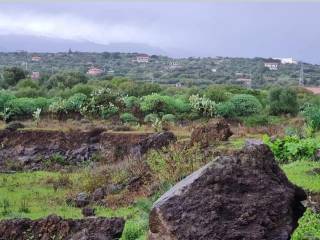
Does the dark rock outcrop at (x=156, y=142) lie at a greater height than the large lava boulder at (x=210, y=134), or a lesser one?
lesser

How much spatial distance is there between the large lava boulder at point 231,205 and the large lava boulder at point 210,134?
43.6ft

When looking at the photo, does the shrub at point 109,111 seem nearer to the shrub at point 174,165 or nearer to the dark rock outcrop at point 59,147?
the dark rock outcrop at point 59,147

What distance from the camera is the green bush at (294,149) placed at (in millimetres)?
15148

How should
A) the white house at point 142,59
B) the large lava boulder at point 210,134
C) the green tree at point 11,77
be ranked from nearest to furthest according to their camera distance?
A: the large lava boulder at point 210,134 → the green tree at point 11,77 → the white house at point 142,59

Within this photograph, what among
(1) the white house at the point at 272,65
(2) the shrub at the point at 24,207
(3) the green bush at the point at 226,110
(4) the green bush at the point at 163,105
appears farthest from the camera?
(1) the white house at the point at 272,65

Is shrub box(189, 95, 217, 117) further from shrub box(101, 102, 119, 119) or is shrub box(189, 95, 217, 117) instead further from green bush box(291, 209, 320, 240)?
green bush box(291, 209, 320, 240)

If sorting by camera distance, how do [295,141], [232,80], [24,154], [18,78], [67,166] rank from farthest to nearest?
[232,80] < [18,78] < [24,154] < [67,166] < [295,141]

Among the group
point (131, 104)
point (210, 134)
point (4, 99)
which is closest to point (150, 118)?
point (131, 104)

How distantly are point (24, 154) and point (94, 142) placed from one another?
10.9 ft

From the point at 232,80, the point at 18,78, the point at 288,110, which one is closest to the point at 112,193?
the point at 288,110

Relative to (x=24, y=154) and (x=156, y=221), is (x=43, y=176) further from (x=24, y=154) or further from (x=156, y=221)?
(x=156, y=221)

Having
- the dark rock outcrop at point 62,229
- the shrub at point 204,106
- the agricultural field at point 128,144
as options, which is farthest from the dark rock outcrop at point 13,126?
the dark rock outcrop at point 62,229

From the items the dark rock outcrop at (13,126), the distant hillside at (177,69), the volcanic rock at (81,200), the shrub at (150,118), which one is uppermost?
the volcanic rock at (81,200)

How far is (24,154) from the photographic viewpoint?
28734mm
